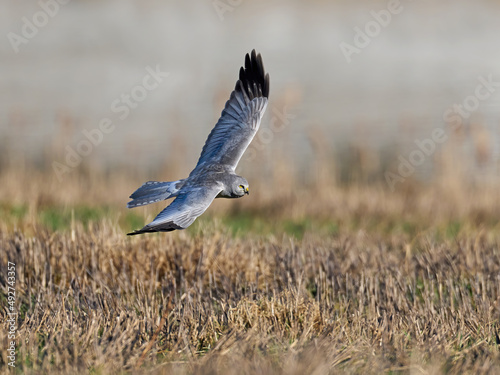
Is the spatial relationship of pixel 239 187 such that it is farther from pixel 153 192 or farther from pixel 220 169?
pixel 153 192

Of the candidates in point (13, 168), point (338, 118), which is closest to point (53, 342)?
point (13, 168)

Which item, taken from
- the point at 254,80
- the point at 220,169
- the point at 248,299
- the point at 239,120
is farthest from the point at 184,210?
the point at 254,80

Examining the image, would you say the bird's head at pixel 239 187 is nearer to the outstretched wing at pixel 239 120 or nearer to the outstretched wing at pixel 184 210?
the outstretched wing at pixel 184 210

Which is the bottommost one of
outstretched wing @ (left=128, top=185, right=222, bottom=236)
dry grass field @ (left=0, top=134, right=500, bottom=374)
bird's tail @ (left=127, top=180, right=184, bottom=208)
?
dry grass field @ (left=0, top=134, right=500, bottom=374)

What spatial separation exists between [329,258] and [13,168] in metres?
7.69

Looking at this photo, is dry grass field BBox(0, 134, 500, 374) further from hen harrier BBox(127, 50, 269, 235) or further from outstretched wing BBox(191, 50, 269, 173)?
outstretched wing BBox(191, 50, 269, 173)

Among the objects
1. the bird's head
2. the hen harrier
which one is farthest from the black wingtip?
the bird's head

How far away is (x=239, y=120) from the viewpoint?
570cm

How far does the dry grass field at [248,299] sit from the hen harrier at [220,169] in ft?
1.56

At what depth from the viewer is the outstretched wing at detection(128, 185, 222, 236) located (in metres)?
4.33

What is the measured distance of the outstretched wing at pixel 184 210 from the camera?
14.2 feet

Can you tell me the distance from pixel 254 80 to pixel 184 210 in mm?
1701

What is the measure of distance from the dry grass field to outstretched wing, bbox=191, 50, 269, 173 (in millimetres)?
925

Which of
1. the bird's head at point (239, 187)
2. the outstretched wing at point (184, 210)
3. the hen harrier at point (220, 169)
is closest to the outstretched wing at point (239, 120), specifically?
the hen harrier at point (220, 169)
